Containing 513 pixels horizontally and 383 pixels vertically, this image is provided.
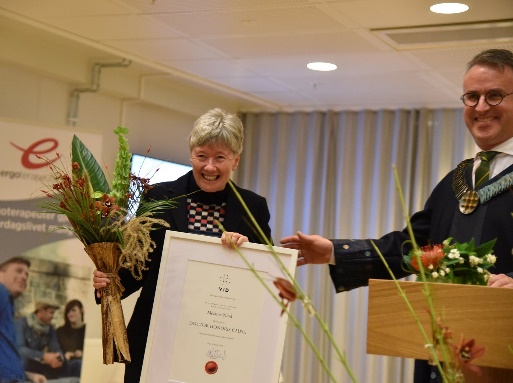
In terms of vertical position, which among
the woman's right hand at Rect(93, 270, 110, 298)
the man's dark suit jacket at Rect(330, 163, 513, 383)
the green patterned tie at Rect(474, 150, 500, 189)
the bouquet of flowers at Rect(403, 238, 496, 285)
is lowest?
the woman's right hand at Rect(93, 270, 110, 298)

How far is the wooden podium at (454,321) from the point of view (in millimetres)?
1692

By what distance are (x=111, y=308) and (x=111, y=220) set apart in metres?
0.29

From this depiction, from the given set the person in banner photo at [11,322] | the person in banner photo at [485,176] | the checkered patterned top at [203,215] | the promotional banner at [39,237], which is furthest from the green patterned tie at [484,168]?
the person in banner photo at [11,322]

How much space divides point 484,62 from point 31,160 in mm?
3861

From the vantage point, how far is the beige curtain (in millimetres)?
7855

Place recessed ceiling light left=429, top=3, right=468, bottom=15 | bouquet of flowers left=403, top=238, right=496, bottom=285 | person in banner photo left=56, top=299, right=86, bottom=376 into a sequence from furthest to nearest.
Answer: person in banner photo left=56, top=299, right=86, bottom=376 < recessed ceiling light left=429, top=3, right=468, bottom=15 < bouquet of flowers left=403, top=238, right=496, bottom=285

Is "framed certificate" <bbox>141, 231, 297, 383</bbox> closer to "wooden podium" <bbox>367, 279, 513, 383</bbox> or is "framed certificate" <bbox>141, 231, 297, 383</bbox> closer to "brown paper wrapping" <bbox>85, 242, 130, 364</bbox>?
"brown paper wrapping" <bbox>85, 242, 130, 364</bbox>

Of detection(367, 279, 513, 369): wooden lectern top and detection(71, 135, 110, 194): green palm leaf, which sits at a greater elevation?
detection(71, 135, 110, 194): green palm leaf

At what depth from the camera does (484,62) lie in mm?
2584

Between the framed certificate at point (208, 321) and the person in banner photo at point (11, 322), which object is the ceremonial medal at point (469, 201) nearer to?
the framed certificate at point (208, 321)

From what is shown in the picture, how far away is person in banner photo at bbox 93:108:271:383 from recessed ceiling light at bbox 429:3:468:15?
6.89 feet

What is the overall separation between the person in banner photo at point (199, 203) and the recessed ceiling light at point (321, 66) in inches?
134

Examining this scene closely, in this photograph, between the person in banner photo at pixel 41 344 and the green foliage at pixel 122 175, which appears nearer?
the green foliage at pixel 122 175

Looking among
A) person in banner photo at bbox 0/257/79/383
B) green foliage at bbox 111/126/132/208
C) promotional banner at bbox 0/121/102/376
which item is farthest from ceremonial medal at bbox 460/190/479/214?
person in banner photo at bbox 0/257/79/383
